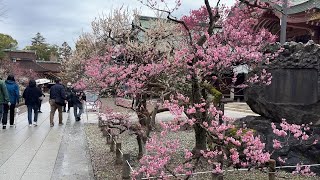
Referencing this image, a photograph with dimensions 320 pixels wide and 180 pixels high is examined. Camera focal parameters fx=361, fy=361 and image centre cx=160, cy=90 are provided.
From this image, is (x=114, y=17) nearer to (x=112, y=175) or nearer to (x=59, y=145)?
(x=59, y=145)

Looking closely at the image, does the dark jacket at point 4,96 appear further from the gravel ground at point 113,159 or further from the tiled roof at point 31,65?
the tiled roof at point 31,65

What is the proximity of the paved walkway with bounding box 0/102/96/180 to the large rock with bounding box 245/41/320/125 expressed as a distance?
12.6ft

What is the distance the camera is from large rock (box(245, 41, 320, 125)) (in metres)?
6.98

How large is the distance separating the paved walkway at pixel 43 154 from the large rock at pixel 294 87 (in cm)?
384

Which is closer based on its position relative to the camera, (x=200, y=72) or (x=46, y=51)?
(x=200, y=72)

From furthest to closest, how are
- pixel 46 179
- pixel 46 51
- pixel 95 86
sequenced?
pixel 46 51
pixel 95 86
pixel 46 179

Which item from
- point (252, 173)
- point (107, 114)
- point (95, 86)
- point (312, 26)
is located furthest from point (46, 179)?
point (312, 26)

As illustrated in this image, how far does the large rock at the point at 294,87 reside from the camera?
6980mm

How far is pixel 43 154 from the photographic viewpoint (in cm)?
822

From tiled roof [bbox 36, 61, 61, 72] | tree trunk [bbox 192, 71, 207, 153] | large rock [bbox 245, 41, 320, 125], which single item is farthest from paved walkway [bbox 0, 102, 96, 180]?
tiled roof [bbox 36, 61, 61, 72]

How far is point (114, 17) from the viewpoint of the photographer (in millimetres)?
23719

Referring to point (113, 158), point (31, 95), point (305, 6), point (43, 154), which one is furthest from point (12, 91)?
point (305, 6)

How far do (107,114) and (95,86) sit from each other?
35.3 inches

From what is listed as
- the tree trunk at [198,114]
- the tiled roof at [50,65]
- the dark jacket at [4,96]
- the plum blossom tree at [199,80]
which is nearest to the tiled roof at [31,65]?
the tiled roof at [50,65]
